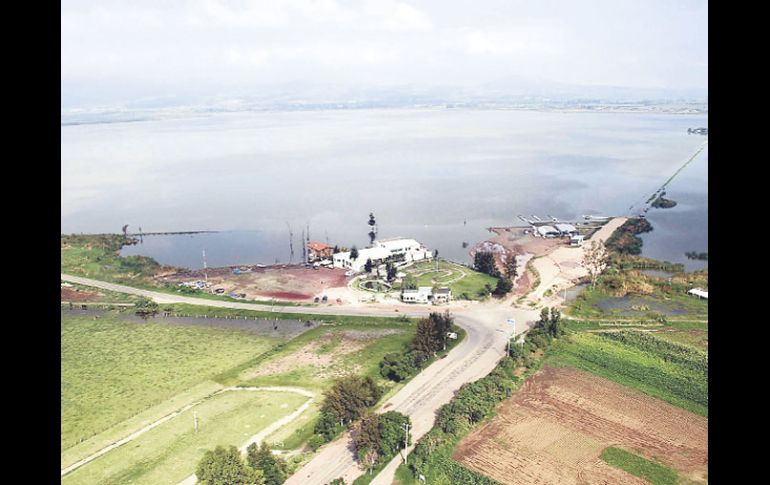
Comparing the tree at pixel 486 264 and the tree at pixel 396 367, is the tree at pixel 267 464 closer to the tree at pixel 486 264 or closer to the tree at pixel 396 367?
the tree at pixel 396 367

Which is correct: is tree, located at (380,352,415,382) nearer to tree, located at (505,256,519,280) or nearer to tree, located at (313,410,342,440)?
tree, located at (313,410,342,440)

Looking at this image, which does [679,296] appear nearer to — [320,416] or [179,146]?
[320,416]

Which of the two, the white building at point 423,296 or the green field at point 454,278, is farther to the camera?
the green field at point 454,278

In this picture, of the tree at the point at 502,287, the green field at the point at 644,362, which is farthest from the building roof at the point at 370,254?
the green field at the point at 644,362

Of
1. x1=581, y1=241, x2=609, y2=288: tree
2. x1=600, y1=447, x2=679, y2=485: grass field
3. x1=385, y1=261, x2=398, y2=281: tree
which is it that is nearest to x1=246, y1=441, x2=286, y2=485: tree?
x1=600, y1=447, x2=679, y2=485: grass field

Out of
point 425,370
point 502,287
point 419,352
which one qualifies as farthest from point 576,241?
point 425,370
